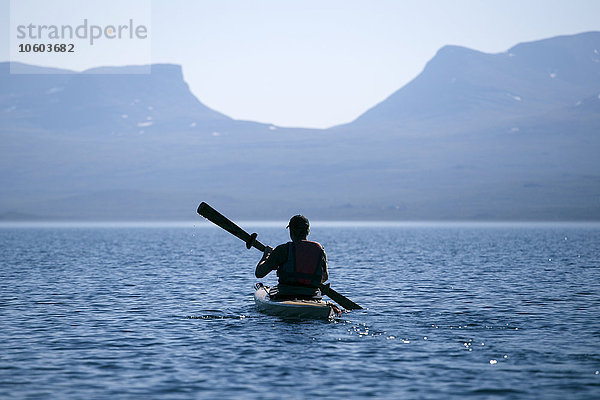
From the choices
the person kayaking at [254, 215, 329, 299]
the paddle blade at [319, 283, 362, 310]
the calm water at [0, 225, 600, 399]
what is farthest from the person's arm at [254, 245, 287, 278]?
the paddle blade at [319, 283, 362, 310]

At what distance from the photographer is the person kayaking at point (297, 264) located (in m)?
23.8

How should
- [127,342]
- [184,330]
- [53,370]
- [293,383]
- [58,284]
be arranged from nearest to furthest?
1. [293,383]
2. [53,370]
3. [127,342]
4. [184,330]
5. [58,284]

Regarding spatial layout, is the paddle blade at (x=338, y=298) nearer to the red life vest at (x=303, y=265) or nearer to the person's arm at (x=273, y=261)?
the red life vest at (x=303, y=265)

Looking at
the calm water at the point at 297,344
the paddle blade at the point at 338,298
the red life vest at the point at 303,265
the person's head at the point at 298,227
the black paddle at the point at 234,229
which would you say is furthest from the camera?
the black paddle at the point at 234,229

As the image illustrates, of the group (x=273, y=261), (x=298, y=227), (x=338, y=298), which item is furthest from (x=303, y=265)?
(x=338, y=298)

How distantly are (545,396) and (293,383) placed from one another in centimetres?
487

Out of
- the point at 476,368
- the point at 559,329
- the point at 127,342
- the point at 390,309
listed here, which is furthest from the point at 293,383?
the point at 390,309

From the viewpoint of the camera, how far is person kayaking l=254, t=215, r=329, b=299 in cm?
2377

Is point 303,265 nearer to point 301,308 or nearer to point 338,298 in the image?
point 301,308

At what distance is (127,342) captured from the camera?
2134 cm

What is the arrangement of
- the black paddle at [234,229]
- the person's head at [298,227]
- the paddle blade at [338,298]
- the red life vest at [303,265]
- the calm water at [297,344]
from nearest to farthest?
the calm water at [297,344] → the person's head at [298,227] → the red life vest at [303,265] → the paddle blade at [338,298] → the black paddle at [234,229]

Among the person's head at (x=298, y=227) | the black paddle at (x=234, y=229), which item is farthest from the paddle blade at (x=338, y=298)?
the person's head at (x=298, y=227)

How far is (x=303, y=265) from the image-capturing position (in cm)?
2416

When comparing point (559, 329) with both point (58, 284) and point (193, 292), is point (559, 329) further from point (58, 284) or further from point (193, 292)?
point (58, 284)
